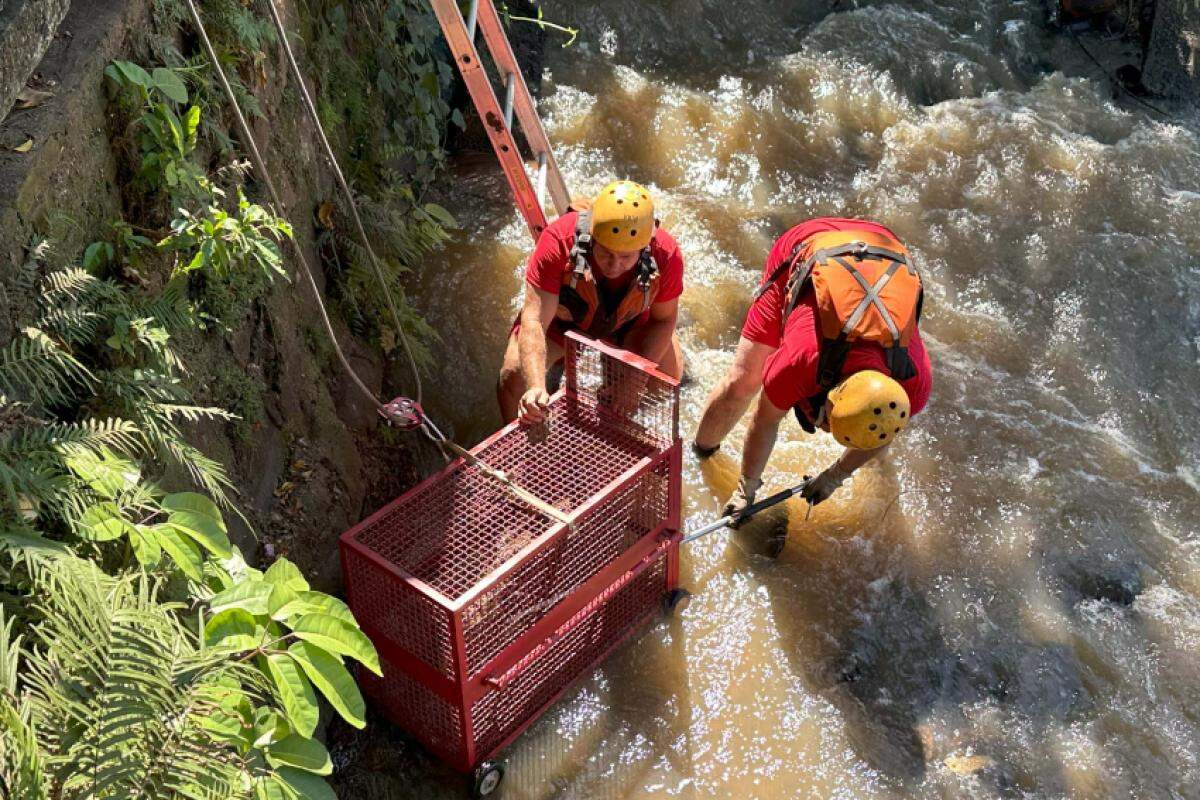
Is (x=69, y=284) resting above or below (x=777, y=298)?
above

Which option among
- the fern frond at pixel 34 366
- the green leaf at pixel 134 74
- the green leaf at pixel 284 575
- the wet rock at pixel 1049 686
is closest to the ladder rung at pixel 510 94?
the green leaf at pixel 134 74

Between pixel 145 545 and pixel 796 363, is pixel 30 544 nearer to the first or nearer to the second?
pixel 145 545

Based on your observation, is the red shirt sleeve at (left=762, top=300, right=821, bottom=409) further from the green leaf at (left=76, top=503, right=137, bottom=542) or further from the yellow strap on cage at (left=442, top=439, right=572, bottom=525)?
the green leaf at (left=76, top=503, right=137, bottom=542)

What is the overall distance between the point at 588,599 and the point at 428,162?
3608 mm

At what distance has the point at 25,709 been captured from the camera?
9.12 ft

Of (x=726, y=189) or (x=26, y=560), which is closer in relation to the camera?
(x=26, y=560)

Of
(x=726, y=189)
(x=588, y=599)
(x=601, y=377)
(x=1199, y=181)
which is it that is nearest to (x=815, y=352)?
(x=601, y=377)

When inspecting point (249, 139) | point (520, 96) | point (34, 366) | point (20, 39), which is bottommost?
point (520, 96)

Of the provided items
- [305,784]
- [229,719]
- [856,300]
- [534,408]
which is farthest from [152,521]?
[856,300]

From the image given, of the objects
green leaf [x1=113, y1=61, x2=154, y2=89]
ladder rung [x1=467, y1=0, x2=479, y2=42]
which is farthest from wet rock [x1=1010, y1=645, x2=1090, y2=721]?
green leaf [x1=113, y1=61, x2=154, y2=89]

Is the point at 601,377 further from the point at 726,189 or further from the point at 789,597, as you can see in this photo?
the point at 726,189

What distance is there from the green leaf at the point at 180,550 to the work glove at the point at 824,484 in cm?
330

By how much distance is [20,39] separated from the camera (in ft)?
12.1

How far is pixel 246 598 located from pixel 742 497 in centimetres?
320
